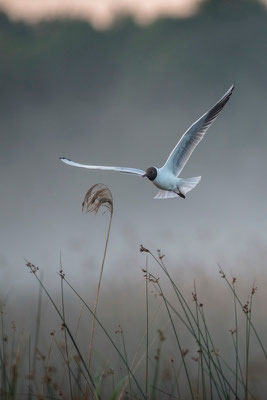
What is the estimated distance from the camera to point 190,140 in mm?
10156

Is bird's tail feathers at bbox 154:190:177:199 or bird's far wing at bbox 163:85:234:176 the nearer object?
bird's far wing at bbox 163:85:234:176

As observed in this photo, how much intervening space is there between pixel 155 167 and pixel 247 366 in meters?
5.47

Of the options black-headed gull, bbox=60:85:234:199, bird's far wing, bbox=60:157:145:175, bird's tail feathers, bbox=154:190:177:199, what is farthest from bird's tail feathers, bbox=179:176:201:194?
bird's far wing, bbox=60:157:145:175

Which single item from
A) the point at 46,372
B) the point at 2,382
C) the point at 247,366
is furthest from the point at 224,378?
the point at 2,382

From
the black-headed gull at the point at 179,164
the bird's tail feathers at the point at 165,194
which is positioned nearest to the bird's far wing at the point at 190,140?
the black-headed gull at the point at 179,164

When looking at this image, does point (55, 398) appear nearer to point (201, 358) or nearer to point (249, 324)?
point (201, 358)

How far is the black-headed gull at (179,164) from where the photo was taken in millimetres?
9539

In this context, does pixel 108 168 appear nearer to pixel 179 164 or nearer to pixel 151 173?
pixel 151 173

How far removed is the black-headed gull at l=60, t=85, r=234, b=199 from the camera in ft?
31.3

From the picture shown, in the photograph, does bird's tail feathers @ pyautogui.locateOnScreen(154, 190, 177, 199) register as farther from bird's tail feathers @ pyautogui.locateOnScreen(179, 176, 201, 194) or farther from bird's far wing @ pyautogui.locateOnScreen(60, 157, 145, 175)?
bird's far wing @ pyautogui.locateOnScreen(60, 157, 145, 175)

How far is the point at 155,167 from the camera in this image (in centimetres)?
972

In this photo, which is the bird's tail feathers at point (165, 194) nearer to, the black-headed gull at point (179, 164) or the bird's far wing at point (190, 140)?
the black-headed gull at point (179, 164)

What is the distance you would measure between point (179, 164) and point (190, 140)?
0.51 meters

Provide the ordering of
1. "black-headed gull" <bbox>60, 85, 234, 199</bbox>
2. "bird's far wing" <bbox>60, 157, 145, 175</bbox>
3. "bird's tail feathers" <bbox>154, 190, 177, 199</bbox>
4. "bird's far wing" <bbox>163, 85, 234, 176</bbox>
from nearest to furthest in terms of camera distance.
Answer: "bird's far wing" <bbox>60, 157, 145, 175</bbox>
"black-headed gull" <bbox>60, 85, 234, 199</bbox>
"bird's far wing" <bbox>163, 85, 234, 176</bbox>
"bird's tail feathers" <bbox>154, 190, 177, 199</bbox>
